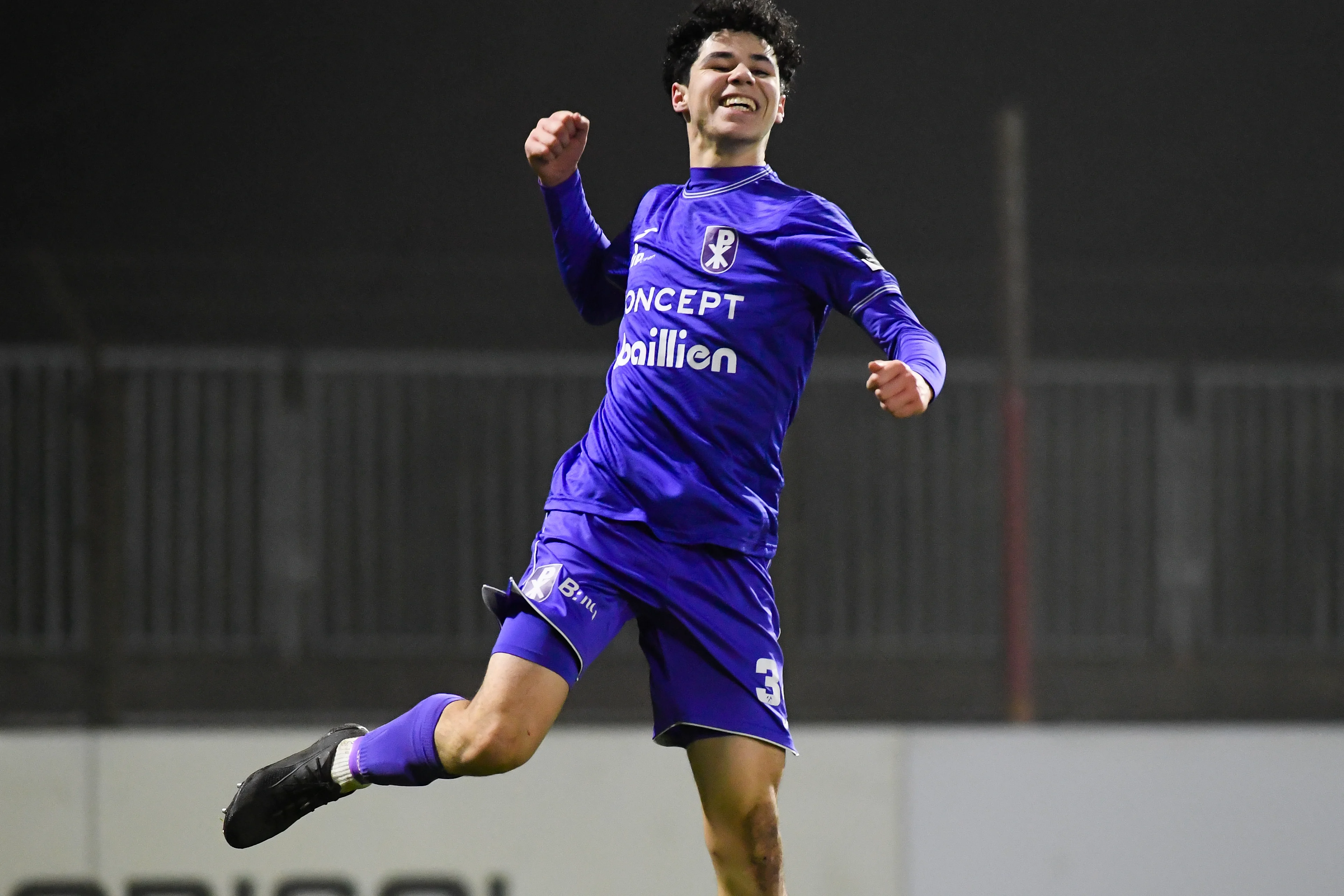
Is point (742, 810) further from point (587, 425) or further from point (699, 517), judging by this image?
point (587, 425)

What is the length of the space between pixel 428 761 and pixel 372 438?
419 centimetres

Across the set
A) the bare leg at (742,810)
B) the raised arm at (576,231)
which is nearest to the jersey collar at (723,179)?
the raised arm at (576,231)

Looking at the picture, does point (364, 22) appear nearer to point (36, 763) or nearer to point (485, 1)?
point (485, 1)

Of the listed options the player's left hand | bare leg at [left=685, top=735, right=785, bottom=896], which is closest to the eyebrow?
the player's left hand

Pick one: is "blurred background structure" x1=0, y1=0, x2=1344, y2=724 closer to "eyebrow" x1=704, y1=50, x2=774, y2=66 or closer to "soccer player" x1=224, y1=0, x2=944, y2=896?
"soccer player" x1=224, y1=0, x2=944, y2=896

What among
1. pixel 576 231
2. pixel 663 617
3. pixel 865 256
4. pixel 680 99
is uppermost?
pixel 680 99

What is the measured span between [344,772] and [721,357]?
3.33 ft

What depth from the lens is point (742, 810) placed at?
2.96 metres

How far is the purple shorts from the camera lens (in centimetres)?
283

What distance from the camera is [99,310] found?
24.3 ft

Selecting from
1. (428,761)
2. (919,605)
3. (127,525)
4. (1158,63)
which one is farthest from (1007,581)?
(1158,63)

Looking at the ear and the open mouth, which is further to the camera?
the ear

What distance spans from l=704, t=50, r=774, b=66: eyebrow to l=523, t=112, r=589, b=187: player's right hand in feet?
0.92

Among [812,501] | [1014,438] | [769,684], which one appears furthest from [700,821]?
[812,501]
